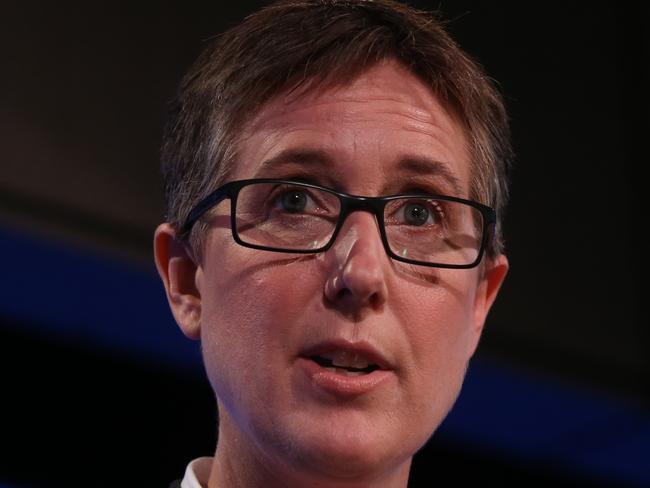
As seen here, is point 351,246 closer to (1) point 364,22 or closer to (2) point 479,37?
(1) point 364,22

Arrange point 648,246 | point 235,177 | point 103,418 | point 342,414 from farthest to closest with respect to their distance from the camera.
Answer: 1. point 648,246
2. point 103,418
3. point 235,177
4. point 342,414

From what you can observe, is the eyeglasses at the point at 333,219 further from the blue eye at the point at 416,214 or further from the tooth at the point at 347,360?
the tooth at the point at 347,360

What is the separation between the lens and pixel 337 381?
1.07m

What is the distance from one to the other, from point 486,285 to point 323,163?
13.6 inches

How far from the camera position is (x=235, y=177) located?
1216 mm

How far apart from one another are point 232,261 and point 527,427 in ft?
Answer: 5.50

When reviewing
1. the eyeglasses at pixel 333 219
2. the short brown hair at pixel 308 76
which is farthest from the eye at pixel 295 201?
the short brown hair at pixel 308 76

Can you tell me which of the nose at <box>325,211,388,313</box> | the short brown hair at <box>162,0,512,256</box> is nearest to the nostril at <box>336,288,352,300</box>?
the nose at <box>325,211,388,313</box>

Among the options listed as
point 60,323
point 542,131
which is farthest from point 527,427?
point 60,323

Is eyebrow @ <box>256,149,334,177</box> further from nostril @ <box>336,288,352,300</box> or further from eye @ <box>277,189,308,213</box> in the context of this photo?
nostril @ <box>336,288,352,300</box>

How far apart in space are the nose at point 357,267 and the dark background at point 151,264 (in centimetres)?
104

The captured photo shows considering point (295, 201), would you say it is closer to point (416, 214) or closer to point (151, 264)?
point (416, 214)

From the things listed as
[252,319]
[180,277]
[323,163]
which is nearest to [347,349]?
[252,319]

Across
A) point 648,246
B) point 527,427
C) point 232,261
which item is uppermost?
point 232,261
